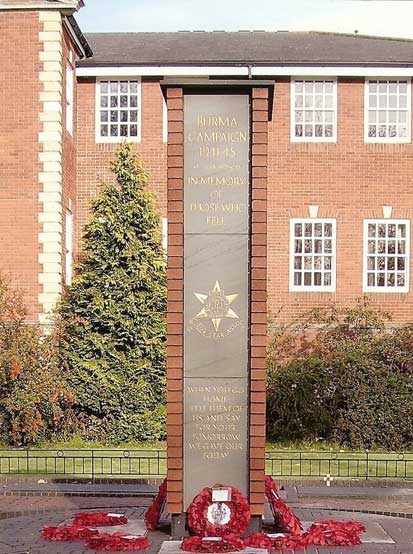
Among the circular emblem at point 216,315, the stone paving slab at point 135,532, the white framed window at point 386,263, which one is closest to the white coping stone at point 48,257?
the white framed window at point 386,263

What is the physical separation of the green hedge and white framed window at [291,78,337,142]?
21.4 feet

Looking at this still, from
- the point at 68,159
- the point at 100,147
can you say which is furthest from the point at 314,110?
the point at 68,159

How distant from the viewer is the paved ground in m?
10.6

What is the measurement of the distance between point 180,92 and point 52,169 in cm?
1360

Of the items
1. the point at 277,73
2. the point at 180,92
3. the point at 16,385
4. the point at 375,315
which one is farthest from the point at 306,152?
the point at 180,92

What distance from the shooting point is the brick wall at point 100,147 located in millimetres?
27609

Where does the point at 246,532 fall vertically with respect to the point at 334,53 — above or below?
below

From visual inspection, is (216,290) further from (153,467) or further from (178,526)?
(153,467)

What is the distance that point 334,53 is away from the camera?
91.5 feet

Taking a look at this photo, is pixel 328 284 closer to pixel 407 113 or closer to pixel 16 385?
pixel 407 113

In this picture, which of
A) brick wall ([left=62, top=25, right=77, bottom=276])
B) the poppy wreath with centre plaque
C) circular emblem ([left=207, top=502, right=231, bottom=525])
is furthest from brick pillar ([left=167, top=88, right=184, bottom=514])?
brick wall ([left=62, top=25, right=77, bottom=276])

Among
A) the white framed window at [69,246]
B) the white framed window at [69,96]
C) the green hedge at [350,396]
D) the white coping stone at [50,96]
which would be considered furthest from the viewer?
the white framed window at [69,96]

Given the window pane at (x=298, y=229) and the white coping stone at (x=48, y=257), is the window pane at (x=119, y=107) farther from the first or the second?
the white coping stone at (x=48, y=257)

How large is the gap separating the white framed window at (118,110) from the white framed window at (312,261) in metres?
5.04
